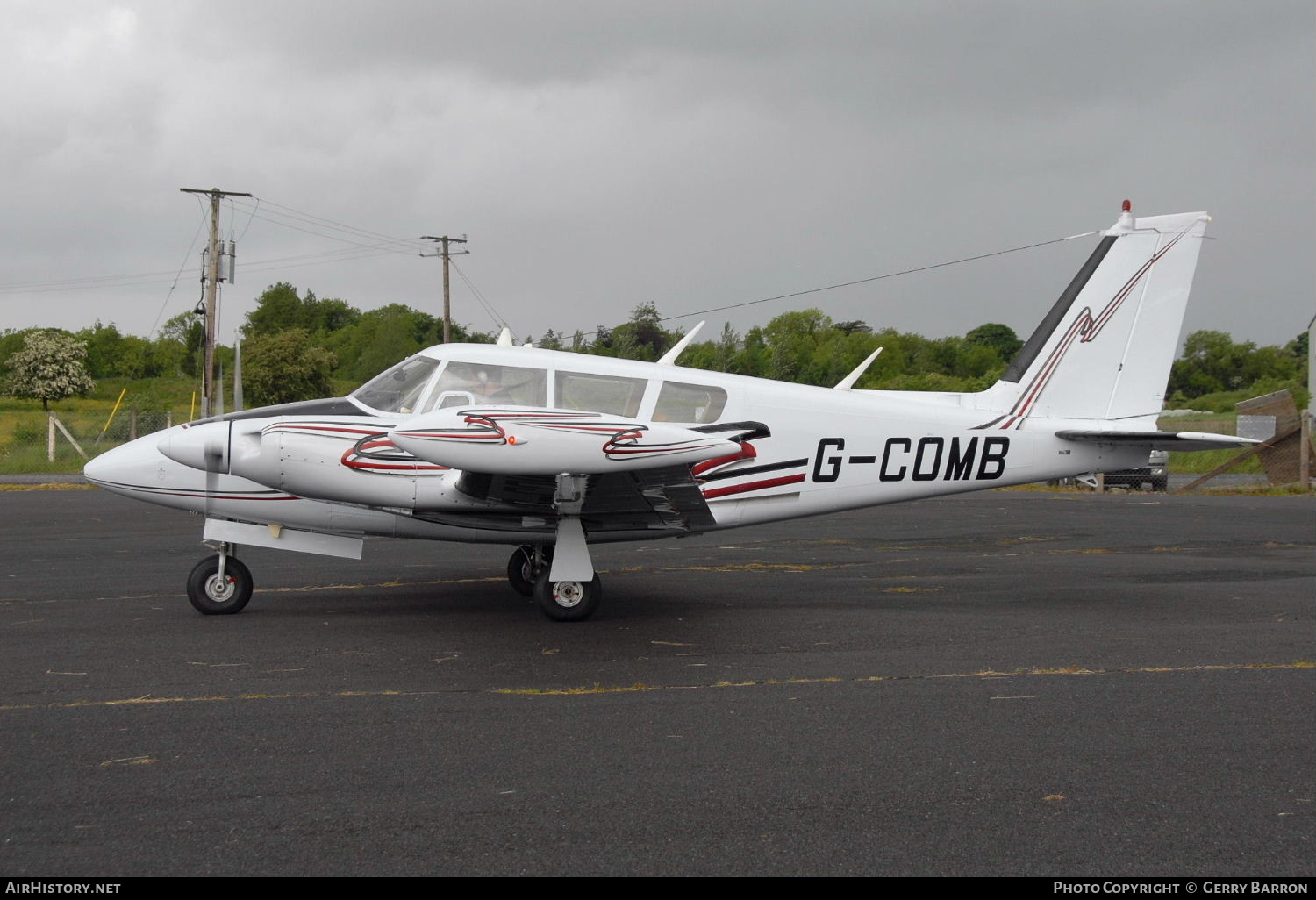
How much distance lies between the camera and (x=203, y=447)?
8602 mm

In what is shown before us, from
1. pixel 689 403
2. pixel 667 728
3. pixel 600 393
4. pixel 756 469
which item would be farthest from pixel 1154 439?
pixel 667 728

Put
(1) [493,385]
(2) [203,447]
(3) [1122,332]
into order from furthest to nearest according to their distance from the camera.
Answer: (3) [1122,332]
(1) [493,385]
(2) [203,447]

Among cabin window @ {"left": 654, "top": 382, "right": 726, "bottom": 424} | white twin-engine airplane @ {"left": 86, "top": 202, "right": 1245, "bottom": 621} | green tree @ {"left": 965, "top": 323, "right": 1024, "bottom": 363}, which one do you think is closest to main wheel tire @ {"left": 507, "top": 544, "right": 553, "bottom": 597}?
white twin-engine airplane @ {"left": 86, "top": 202, "right": 1245, "bottom": 621}

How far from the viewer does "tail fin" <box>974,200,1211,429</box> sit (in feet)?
34.7

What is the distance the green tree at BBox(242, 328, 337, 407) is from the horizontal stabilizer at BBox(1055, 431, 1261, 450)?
42754mm

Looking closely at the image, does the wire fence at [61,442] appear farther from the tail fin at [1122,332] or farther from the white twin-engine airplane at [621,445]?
the tail fin at [1122,332]

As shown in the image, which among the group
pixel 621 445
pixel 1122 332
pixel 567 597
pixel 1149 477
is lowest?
pixel 567 597

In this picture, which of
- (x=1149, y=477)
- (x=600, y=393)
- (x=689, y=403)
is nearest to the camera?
(x=600, y=393)

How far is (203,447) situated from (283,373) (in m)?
44.0

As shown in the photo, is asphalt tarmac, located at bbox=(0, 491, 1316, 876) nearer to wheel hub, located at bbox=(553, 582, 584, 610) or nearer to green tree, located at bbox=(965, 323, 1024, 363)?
wheel hub, located at bbox=(553, 582, 584, 610)

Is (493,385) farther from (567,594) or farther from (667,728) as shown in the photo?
(667,728)

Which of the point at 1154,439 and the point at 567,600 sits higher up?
the point at 1154,439

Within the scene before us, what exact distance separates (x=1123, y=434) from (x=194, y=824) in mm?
8888

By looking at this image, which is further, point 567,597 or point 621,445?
point 567,597
